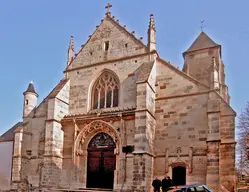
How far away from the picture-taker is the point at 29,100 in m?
20.4

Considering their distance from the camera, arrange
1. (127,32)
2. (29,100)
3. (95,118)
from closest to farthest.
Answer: (95,118) < (127,32) < (29,100)

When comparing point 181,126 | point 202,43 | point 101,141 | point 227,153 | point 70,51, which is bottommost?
point 227,153

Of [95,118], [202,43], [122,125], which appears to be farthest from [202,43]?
[95,118]

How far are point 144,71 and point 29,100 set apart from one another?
28.9 feet

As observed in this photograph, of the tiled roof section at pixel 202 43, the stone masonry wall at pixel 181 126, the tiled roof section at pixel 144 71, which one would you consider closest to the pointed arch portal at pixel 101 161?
the stone masonry wall at pixel 181 126

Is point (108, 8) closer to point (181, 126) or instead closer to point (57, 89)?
point (57, 89)

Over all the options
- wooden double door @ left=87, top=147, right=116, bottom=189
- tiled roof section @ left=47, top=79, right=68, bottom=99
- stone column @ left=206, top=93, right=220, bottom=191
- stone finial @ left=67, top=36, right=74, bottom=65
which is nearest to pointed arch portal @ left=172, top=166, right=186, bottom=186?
stone column @ left=206, top=93, right=220, bottom=191

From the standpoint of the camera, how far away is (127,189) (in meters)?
14.9

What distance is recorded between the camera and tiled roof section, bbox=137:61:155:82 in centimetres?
1580

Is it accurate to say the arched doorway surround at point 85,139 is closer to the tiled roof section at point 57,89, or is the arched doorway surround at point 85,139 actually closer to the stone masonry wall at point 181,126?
the stone masonry wall at point 181,126

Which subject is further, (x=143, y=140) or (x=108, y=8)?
(x=108, y=8)

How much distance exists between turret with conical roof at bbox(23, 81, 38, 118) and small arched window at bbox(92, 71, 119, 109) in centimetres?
475

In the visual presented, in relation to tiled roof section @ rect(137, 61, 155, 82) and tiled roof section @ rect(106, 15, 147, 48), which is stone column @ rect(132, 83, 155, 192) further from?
tiled roof section @ rect(106, 15, 147, 48)

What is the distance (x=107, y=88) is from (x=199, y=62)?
10.4 metres
